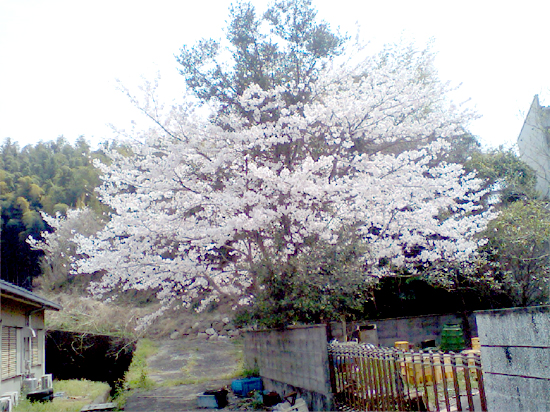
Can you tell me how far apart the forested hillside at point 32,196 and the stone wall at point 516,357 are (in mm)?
23631

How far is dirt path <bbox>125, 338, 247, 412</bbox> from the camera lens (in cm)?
1027

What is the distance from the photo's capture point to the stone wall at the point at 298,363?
7184 millimetres

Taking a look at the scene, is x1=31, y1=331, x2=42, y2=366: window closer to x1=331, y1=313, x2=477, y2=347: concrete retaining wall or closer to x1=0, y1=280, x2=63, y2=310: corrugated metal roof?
x1=0, y1=280, x2=63, y2=310: corrugated metal roof

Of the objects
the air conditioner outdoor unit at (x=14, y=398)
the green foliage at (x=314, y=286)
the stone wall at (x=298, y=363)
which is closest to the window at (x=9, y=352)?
the air conditioner outdoor unit at (x=14, y=398)

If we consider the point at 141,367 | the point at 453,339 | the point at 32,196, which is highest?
the point at 32,196

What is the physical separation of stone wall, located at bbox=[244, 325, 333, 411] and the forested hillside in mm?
16887

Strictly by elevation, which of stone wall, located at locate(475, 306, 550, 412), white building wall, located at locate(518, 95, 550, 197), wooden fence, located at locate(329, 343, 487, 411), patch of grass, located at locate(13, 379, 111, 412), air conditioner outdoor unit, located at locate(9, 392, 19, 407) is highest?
white building wall, located at locate(518, 95, 550, 197)

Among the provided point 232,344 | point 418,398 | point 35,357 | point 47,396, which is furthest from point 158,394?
point 418,398

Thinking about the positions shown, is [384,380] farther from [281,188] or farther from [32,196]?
[32,196]

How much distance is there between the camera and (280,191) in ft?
29.5

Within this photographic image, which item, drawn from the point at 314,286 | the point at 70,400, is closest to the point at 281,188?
the point at 314,286

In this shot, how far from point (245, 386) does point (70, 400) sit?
4232mm

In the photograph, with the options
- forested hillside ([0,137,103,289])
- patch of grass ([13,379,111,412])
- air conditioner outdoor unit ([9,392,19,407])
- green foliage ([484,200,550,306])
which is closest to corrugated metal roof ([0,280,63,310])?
air conditioner outdoor unit ([9,392,19,407])

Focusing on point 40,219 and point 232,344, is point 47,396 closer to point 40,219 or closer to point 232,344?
point 232,344
